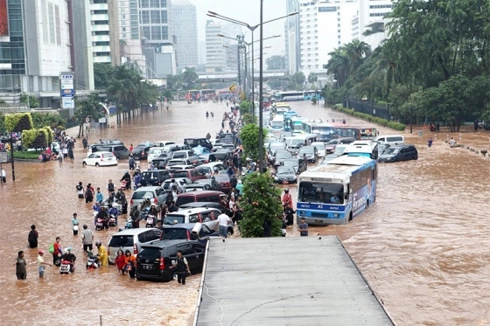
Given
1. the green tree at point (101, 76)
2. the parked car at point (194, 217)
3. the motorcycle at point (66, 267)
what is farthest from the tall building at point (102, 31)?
the motorcycle at point (66, 267)

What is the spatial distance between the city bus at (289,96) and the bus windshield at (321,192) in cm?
15413

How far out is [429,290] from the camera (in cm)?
1964

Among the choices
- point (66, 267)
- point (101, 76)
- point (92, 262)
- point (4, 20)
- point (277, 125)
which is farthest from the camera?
point (101, 76)

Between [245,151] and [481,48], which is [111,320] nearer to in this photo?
[245,151]

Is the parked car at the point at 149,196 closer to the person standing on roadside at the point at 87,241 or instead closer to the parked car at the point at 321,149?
the person standing on roadside at the point at 87,241

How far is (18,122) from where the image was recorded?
66625mm

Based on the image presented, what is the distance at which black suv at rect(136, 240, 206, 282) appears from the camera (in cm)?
2106

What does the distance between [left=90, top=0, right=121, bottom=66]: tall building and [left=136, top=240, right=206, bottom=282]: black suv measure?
161m

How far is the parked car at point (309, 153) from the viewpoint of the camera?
52.0 meters

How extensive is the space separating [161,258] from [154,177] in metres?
19.6

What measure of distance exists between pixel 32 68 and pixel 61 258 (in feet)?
266

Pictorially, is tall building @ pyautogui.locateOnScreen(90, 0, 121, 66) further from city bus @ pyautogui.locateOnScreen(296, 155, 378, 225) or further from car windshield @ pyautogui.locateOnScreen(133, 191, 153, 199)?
city bus @ pyautogui.locateOnScreen(296, 155, 378, 225)

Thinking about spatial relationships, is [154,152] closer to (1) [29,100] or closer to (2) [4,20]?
(1) [29,100]

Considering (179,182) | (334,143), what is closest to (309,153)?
(334,143)
